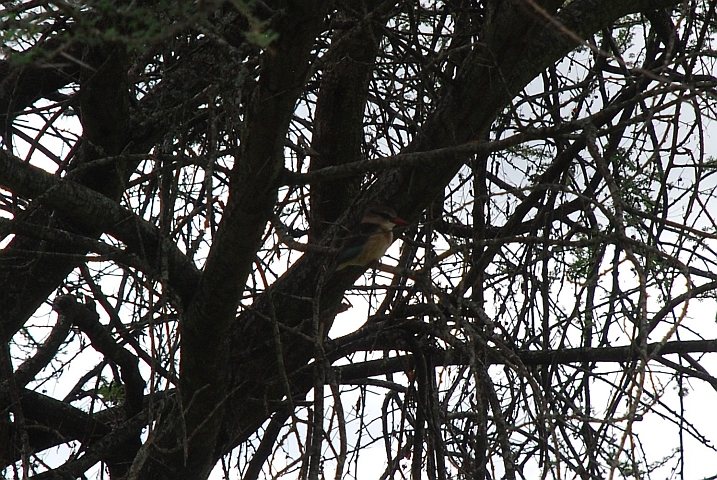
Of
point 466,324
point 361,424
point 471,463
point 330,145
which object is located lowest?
point 471,463

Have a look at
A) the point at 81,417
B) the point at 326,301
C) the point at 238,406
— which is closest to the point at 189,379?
the point at 238,406

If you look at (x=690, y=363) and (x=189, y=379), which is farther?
(x=690, y=363)

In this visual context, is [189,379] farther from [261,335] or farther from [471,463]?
[471,463]

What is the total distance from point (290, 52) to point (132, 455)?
93.7 inches

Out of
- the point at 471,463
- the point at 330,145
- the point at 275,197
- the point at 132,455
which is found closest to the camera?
the point at 275,197

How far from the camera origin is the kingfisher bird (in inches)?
137

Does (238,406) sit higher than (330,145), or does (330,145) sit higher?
(330,145)

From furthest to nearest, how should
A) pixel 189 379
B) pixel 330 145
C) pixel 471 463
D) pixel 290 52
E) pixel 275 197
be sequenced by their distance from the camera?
pixel 330 145 < pixel 189 379 < pixel 471 463 < pixel 275 197 < pixel 290 52

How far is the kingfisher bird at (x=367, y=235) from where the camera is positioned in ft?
11.5

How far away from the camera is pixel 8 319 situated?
3.99 meters

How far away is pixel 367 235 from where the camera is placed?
3434 millimetres

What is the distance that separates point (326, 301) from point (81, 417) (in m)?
1.41

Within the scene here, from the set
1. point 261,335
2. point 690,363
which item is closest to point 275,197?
point 261,335

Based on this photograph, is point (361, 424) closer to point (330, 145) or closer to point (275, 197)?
point (330, 145)
